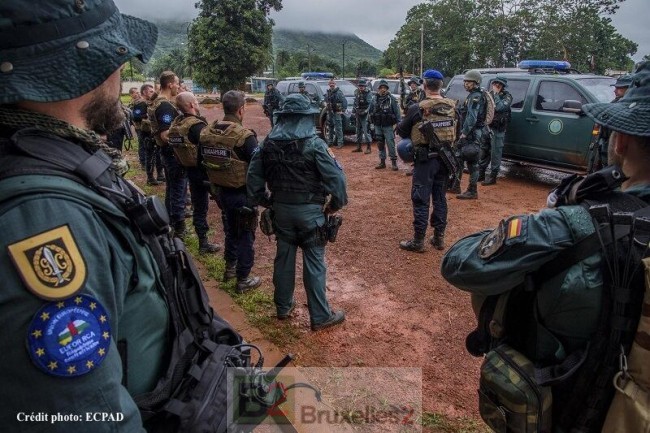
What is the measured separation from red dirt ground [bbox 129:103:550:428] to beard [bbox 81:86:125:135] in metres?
2.45

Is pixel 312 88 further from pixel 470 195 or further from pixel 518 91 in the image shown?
pixel 470 195

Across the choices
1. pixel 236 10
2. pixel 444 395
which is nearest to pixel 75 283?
pixel 444 395

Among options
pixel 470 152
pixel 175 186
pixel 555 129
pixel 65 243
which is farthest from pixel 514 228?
pixel 555 129

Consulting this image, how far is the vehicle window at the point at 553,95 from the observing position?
7188mm

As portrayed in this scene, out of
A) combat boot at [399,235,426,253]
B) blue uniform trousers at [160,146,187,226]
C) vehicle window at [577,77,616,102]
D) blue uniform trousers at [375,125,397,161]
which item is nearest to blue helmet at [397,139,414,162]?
combat boot at [399,235,426,253]

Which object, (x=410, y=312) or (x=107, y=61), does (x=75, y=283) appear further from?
(x=410, y=312)

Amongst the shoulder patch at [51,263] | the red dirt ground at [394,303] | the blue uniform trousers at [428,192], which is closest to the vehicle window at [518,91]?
the red dirt ground at [394,303]

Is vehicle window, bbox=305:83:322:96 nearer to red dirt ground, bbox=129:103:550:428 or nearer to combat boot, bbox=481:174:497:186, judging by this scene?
combat boot, bbox=481:174:497:186

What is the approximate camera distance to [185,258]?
4.53 ft

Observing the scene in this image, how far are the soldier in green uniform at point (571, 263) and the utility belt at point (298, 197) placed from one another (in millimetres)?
2152

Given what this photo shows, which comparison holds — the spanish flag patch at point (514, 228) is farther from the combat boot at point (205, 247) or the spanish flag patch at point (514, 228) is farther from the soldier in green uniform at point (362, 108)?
the soldier in green uniform at point (362, 108)

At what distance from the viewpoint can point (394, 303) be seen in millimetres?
4172

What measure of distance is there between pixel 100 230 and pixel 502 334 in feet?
4.44

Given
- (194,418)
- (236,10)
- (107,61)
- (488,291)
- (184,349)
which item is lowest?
(194,418)
